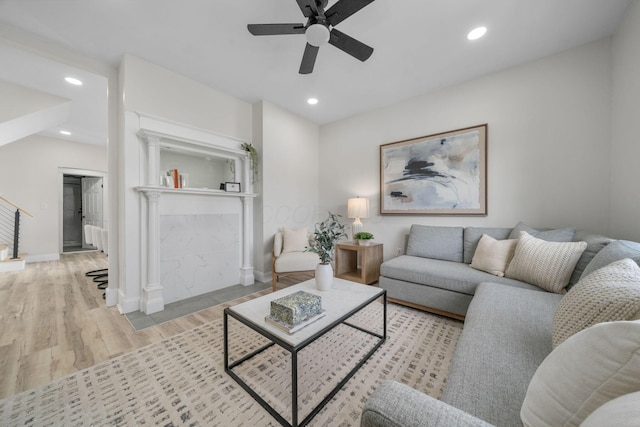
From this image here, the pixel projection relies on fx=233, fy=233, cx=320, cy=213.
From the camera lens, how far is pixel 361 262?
3.06 metres

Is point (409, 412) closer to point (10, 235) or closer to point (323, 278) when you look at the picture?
point (323, 278)

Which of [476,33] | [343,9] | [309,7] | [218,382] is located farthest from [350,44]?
[218,382]

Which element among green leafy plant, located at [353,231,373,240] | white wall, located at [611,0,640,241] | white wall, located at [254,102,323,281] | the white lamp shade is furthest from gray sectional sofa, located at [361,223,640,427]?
white wall, located at [254,102,323,281]

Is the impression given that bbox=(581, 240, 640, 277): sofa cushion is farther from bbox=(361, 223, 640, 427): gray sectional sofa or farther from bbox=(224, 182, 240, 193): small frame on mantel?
bbox=(224, 182, 240, 193): small frame on mantel

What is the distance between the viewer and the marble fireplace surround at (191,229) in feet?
8.05

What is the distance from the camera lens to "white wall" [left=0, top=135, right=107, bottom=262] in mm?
4438

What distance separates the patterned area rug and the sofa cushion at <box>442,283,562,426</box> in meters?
0.50

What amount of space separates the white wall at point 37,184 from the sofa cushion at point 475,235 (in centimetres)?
742

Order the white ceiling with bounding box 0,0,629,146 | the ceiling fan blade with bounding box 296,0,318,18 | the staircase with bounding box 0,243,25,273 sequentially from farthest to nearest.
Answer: the staircase with bounding box 0,243,25,273 < the white ceiling with bounding box 0,0,629,146 < the ceiling fan blade with bounding box 296,0,318,18

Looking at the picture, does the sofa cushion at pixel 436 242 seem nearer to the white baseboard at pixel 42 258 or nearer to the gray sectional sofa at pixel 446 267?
the gray sectional sofa at pixel 446 267

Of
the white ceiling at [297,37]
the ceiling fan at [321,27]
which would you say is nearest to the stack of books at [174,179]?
the white ceiling at [297,37]

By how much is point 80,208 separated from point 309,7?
28.3 ft

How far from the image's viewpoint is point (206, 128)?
2.96 meters

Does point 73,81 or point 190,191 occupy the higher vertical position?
point 73,81
